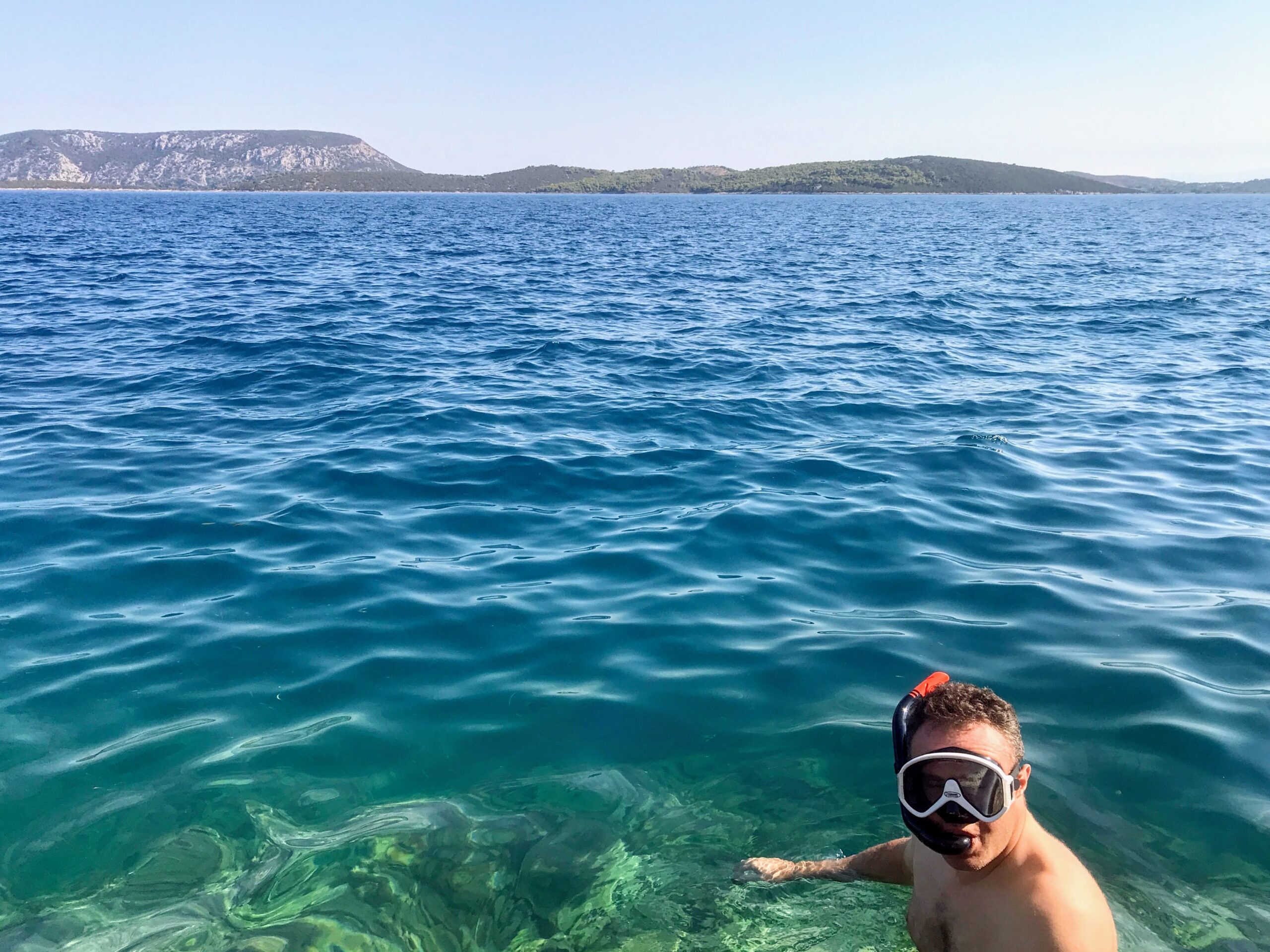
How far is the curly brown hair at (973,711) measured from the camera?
2.72 metres

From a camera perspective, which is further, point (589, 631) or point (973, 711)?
point (589, 631)

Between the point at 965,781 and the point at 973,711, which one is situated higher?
the point at 973,711

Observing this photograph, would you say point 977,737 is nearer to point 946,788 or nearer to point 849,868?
point 946,788

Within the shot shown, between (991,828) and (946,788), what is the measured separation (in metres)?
0.22

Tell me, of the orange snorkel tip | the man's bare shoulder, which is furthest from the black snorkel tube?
the man's bare shoulder

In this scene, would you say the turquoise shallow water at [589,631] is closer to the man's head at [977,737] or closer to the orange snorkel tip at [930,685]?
the man's head at [977,737]

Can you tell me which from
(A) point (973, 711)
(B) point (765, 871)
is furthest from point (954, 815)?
(B) point (765, 871)

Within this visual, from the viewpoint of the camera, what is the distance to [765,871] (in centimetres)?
442

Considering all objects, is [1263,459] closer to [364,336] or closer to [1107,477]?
[1107,477]

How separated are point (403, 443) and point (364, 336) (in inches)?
324

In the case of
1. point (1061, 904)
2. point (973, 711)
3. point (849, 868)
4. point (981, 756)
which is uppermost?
point (973, 711)

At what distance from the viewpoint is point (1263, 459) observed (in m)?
11.1

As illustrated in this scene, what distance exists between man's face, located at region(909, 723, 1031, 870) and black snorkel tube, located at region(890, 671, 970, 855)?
19 mm

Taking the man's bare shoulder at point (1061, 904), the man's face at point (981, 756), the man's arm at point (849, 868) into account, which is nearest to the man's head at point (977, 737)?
the man's face at point (981, 756)
